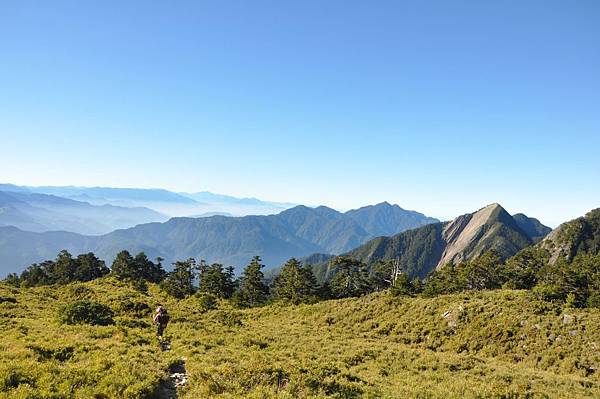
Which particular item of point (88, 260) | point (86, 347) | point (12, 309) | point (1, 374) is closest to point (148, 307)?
point (12, 309)

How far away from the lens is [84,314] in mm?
27234

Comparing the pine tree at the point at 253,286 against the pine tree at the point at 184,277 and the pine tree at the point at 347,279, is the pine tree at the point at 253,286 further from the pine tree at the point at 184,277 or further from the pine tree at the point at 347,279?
the pine tree at the point at 347,279

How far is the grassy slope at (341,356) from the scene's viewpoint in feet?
41.4

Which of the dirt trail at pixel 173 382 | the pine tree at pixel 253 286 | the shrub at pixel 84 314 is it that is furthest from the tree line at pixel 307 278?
the dirt trail at pixel 173 382

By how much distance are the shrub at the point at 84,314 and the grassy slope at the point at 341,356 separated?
122 centimetres

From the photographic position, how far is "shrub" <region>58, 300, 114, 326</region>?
2623 centimetres

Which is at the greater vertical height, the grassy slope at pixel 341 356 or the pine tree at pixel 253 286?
the grassy slope at pixel 341 356

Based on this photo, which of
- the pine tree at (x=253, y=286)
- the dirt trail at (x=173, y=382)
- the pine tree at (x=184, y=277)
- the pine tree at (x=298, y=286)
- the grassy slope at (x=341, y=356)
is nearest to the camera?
the dirt trail at (x=173, y=382)

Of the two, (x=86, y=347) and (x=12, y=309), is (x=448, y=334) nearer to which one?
(x=86, y=347)

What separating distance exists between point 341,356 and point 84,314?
65.7ft

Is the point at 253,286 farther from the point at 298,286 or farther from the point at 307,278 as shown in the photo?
the point at 307,278

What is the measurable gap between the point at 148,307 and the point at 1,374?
3209cm

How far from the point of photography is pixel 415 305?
145 ft

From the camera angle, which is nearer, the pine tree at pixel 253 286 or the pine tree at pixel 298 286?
the pine tree at pixel 298 286
